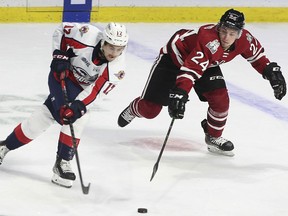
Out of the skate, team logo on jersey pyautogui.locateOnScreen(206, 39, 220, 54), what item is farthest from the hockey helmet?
the skate

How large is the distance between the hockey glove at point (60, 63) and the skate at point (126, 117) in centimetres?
87

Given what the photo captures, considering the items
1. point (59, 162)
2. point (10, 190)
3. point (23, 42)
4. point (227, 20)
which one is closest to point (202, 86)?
point (227, 20)

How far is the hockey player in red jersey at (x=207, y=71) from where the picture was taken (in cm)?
406

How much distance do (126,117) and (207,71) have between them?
0.58 metres

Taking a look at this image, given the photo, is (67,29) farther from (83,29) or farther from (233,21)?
(233,21)

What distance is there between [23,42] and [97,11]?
1005 millimetres

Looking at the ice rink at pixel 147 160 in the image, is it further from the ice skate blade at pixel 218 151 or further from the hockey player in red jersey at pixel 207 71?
the hockey player in red jersey at pixel 207 71

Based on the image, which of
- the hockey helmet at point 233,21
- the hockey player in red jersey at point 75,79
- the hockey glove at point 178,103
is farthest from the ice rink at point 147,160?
the hockey helmet at point 233,21

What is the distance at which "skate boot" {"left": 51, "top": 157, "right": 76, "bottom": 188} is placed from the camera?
384 cm

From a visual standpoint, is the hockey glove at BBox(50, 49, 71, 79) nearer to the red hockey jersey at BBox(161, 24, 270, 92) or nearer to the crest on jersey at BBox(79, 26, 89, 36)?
the crest on jersey at BBox(79, 26, 89, 36)

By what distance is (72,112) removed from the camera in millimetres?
3660

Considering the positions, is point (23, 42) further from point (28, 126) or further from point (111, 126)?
point (28, 126)

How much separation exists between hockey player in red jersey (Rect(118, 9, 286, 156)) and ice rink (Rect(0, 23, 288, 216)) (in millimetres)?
190

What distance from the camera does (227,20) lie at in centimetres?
404
